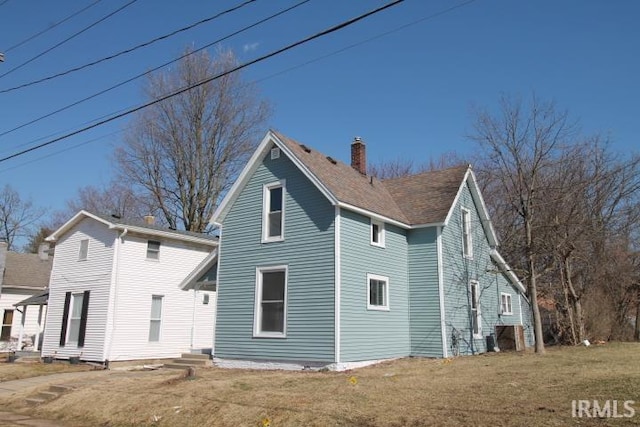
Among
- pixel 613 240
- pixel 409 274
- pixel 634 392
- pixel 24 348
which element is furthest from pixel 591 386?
pixel 24 348

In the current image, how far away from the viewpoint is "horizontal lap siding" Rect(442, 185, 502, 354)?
734 inches

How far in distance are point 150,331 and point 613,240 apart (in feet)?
78.7

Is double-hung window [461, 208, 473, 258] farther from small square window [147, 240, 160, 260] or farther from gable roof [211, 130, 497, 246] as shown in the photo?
small square window [147, 240, 160, 260]

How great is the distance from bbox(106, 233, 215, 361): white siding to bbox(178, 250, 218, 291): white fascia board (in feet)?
7.29

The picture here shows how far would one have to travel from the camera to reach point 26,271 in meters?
30.4

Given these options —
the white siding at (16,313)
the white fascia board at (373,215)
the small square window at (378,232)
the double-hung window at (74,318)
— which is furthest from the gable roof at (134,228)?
the white fascia board at (373,215)

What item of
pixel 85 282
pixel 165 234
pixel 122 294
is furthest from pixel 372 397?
pixel 85 282

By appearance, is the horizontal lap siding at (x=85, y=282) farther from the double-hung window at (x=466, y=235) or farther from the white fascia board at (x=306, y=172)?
the double-hung window at (x=466, y=235)

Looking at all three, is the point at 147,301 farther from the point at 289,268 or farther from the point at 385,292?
the point at 385,292

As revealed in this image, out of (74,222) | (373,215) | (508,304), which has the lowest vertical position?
(508,304)

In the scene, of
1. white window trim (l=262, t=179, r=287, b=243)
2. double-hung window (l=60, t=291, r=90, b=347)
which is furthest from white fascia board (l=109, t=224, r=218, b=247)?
white window trim (l=262, t=179, r=287, b=243)

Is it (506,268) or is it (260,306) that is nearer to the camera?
(260,306)

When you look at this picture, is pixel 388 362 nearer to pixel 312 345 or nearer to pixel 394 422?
pixel 312 345

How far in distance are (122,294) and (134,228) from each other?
8.69 feet
